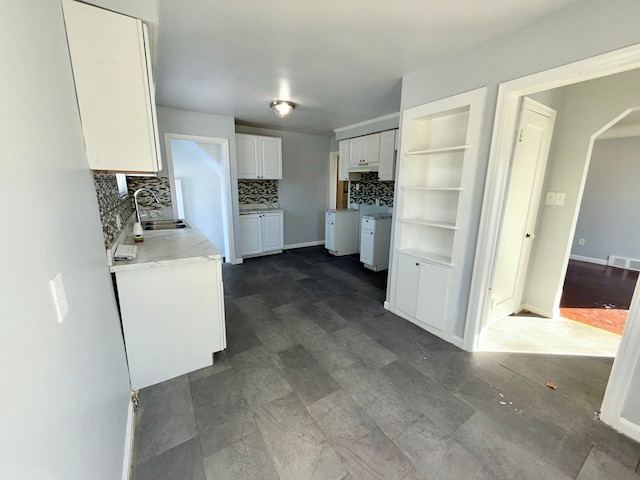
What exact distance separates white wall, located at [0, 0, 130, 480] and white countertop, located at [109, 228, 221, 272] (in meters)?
0.40

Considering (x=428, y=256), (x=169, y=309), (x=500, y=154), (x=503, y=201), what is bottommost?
(x=169, y=309)

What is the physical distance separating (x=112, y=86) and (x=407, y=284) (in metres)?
2.74

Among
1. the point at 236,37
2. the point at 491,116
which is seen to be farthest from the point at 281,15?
the point at 491,116

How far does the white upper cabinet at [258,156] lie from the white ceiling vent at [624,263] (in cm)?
605

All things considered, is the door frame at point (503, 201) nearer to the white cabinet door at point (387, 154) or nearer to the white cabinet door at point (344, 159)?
the white cabinet door at point (387, 154)

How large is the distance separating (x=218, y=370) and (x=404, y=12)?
2.76m

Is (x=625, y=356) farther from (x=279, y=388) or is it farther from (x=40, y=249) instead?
(x=40, y=249)

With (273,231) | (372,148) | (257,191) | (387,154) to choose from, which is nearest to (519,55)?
(387,154)

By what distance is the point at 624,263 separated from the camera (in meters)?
4.45

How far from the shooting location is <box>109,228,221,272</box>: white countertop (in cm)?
168

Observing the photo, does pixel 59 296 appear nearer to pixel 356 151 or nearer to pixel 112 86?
pixel 112 86

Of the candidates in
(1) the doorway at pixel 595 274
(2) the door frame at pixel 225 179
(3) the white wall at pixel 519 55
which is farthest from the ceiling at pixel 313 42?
(1) the doorway at pixel 595 274

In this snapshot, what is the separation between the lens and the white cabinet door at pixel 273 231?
4.88 meters

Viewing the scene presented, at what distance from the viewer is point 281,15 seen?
165cm
